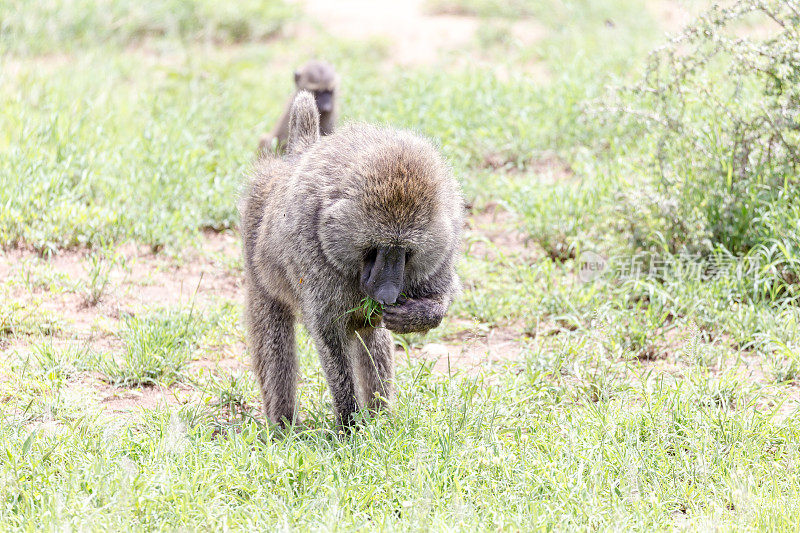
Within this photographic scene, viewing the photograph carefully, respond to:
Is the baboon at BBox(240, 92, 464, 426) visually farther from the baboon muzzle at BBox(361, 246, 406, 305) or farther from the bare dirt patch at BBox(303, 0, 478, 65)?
the bare dirt patch at BBox(303, 0, 478, 65)

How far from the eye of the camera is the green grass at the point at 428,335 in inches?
133

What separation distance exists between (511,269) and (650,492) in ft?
8.11

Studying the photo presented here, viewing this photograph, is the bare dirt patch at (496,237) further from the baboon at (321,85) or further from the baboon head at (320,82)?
the baboon head at (320,82)

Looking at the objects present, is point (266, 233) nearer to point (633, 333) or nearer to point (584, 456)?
point (584, 456)

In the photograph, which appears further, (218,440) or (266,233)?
(266,233)

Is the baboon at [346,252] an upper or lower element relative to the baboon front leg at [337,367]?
upper

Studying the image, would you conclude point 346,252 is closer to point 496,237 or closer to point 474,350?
point 474,350

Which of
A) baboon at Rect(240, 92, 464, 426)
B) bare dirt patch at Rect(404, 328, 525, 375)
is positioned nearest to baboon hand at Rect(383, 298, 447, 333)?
baboon at Rect(240, 92, 464, 426)

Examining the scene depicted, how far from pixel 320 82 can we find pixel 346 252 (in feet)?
13.9

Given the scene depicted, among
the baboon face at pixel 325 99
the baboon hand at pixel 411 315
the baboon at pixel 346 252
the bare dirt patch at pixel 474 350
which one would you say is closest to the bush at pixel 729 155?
the bare dirt patch at pixel 474 350

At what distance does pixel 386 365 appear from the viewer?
421cm

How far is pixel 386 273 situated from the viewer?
11.6 ft

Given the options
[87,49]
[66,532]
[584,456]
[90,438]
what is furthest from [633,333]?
[87,49]

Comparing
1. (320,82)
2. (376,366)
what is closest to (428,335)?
(376,366)
